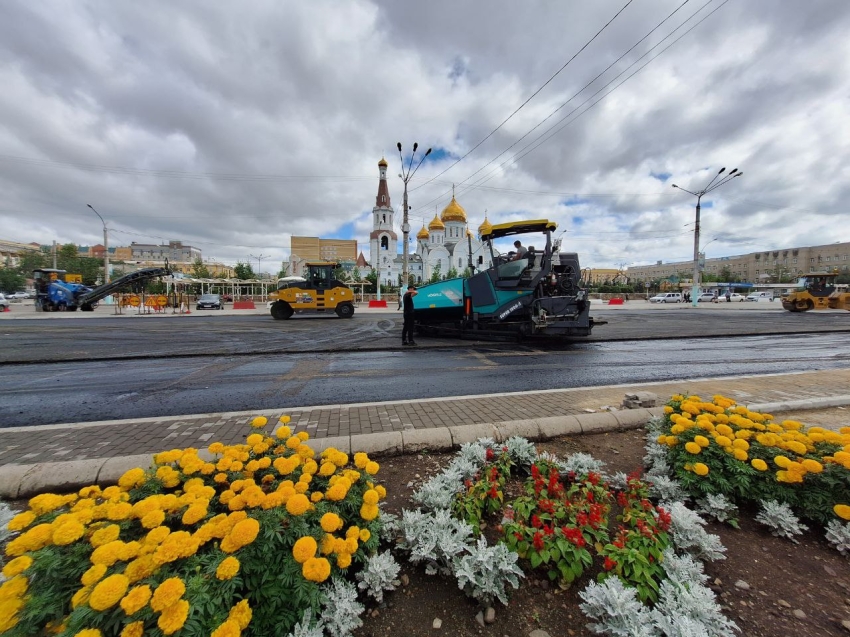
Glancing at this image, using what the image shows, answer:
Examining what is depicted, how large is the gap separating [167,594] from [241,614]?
10.2 inches

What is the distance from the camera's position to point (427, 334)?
1161 centimetres

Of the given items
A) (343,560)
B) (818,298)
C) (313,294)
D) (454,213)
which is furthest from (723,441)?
(454,213)

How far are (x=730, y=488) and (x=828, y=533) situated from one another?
1.49ft

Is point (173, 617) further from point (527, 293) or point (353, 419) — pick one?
point (527, 293)

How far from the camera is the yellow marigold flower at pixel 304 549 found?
4.71 feet

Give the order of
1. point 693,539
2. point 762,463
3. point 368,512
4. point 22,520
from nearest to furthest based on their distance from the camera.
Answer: point 22,520 → point 368,512 → point 693,539 → point 762,463

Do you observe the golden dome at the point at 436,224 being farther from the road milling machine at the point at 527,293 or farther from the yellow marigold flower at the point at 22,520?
the yellow marigold flower at the point at 22,520

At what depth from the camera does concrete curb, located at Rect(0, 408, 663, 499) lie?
256 centimetres

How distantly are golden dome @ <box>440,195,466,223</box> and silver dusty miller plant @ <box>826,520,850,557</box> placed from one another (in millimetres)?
61791

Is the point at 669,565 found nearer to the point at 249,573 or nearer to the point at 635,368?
the point at 249,573

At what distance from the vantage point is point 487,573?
1.70 meters

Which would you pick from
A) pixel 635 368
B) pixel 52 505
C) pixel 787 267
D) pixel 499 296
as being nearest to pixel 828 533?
pixel 52 505

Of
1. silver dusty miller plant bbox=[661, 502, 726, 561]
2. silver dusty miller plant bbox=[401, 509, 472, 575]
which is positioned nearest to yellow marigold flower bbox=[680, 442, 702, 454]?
silver dusty miller plant bbox=[661, 502, 726, 561]

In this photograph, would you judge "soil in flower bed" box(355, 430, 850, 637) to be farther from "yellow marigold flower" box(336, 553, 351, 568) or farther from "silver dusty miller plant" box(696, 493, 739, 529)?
"yellow marigold flower" box(336, 553, 351, 568)
